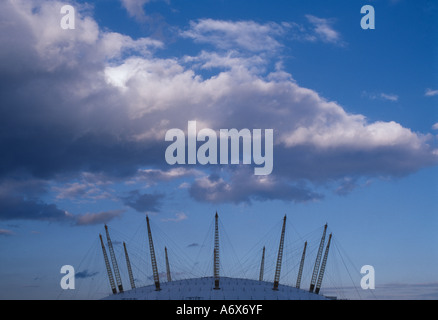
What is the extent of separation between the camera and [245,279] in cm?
19000
